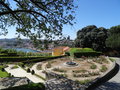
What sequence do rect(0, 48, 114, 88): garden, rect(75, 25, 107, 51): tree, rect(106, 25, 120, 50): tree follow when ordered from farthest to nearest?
rect(75, 25, 107, 51): tree
rect(106, 25, 120, 50): tree
rect(0, 48, 114, 88): garden

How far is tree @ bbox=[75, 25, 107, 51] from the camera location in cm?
3512

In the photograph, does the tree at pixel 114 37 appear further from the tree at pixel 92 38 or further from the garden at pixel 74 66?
the garden at pixel 74 66

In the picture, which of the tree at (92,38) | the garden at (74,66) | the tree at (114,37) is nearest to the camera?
the garden at (74,66)

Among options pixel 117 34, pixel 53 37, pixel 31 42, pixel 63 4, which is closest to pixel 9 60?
pixel 31 42

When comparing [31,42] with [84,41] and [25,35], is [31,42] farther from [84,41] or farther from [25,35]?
[84,41]

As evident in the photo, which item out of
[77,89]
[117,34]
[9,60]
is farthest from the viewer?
[117,34]

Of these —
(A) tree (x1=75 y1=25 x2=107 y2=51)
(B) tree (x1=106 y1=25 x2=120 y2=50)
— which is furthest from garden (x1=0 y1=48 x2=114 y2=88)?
(A) tree (x1=75 y1=25 x2=107 y2=51)

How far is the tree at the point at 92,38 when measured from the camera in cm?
3512

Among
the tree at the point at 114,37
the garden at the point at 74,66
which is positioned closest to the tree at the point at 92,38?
the tree at the point at 114,37

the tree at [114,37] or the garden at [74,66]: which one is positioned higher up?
the tree at [114,37]

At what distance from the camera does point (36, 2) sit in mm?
9516

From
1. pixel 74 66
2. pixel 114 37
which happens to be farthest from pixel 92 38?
pixel 74 66

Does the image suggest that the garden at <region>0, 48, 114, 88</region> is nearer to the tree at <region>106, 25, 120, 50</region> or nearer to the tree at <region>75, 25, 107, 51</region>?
the tree at <region>106, 25, 120, 50</region>

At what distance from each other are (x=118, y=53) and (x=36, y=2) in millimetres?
29592
